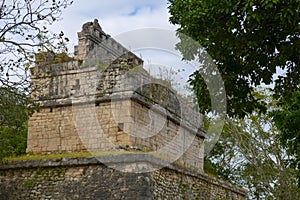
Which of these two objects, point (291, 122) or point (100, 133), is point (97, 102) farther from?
point (291, 122)

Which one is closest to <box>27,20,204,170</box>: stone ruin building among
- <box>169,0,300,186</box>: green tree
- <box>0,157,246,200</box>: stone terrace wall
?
<box>0,157,246,200</box>: stone terrace wall

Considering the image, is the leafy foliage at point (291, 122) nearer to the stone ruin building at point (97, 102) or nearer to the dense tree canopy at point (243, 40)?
the dense tree canopy at point (243, 40)

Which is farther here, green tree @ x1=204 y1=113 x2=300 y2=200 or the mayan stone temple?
green tree @ x1=204 y1=113 x2=300 y2=200

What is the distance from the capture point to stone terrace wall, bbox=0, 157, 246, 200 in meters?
10.3

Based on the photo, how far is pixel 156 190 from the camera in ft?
35.2

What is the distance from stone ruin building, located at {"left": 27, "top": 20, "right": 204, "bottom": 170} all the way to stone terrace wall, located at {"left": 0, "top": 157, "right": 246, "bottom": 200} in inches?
32.3

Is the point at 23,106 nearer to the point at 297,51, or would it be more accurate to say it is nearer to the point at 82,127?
the point at 82,127

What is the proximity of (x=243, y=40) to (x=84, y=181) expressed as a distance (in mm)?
4716

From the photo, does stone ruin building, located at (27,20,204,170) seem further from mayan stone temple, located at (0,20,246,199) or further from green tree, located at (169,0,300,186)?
green tree, located at (169,0,300,186)

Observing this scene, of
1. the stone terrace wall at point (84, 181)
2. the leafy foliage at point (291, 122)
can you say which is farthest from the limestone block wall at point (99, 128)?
the leafy foliage at point (291, 122)

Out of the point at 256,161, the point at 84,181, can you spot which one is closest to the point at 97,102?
the point at 84,181

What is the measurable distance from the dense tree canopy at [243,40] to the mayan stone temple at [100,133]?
8.83 ft

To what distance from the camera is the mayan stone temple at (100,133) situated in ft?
34.6

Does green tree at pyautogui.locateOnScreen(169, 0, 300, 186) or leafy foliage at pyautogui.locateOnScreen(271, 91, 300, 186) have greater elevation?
green tree at pyautogui.locateOnScreen(169, 0, 300, 186)
